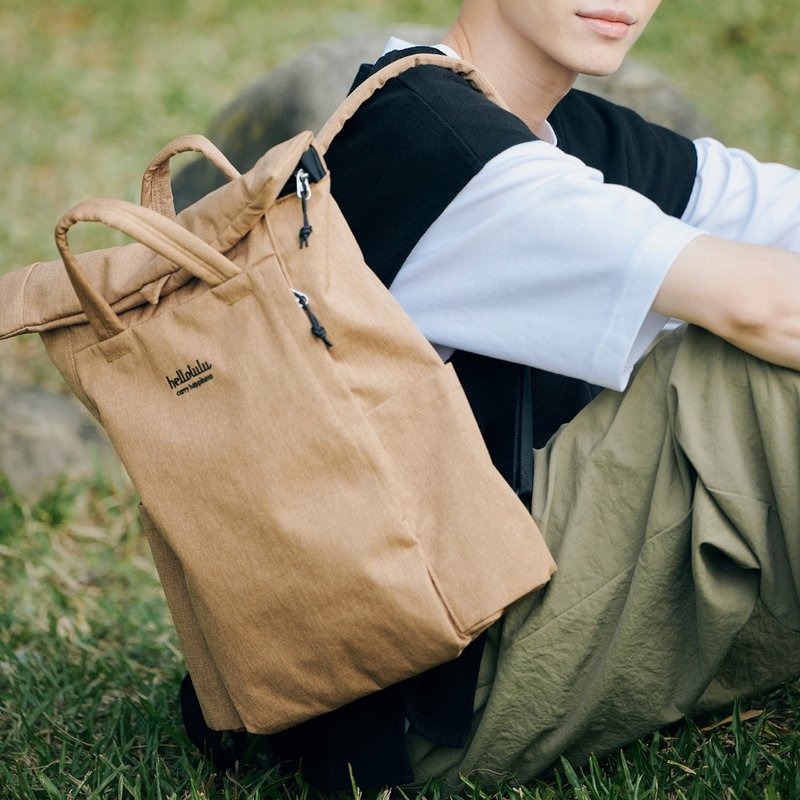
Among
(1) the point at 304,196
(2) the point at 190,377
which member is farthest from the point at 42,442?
(1) the point at 304,196

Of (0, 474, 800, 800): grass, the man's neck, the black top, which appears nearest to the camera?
the black top

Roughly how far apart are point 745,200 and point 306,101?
217 cm

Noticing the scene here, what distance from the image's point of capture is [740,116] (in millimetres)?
5270

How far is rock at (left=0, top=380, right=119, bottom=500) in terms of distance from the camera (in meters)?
3.19

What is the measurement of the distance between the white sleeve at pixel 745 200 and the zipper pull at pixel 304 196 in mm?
877

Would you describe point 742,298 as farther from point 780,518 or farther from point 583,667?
point 583,667

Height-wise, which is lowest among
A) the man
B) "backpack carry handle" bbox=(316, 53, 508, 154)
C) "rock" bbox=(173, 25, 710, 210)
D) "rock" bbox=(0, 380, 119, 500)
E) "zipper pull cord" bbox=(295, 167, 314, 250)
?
"rock" bbox=(0, 380, 119, 500)

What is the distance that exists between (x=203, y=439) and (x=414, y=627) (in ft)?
1.14

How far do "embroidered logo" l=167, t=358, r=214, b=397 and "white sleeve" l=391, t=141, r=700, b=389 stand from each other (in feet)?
1.01

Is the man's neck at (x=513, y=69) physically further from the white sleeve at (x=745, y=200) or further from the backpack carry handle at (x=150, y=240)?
the backpack carry handle at (x=150, y=240)

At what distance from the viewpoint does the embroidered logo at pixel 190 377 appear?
143cm

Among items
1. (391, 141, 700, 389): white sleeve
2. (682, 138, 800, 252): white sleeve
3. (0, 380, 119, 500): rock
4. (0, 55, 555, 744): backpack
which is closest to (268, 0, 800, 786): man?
(391, 141, 700, 389): white sleeve

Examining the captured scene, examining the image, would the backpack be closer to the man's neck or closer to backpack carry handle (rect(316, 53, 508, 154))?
backpack carry handle (rect(316, 53, 508, 154))

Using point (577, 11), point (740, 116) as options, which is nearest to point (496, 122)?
point (577, 11)
